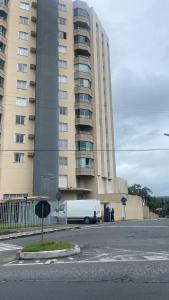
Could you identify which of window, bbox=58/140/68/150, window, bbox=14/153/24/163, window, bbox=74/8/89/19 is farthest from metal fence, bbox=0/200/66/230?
window, bbox=74/8/89/19

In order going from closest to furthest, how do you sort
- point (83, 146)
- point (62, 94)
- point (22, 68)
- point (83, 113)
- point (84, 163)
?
point (84, 163) < point (22, 68) < point (83, 146) < point (83, 113) < point (62, 94)

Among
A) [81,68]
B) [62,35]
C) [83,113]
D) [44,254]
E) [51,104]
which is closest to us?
[44,254]

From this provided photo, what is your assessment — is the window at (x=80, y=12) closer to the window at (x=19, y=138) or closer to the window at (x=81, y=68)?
the window at (x=81, y=68)

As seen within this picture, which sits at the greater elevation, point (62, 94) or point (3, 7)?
point (3, 7)

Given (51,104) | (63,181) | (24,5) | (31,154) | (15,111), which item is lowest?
(63,181)

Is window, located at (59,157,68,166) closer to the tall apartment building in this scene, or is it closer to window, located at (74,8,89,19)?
the tall apartment building

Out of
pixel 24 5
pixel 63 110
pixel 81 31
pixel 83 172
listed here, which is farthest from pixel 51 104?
pixel 24 5

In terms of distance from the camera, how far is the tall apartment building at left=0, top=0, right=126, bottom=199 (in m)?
61.0

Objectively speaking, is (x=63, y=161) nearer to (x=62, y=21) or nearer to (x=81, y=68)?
(x=81, y=68)

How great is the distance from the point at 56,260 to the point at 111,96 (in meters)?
66.0

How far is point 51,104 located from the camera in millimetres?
63281

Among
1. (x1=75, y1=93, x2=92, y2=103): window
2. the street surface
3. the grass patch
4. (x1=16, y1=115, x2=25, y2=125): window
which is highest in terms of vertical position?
(x1=75, y1=93, x2=92, y2=103): window

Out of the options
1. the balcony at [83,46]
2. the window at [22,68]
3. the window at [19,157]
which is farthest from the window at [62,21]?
the window at [19,157]

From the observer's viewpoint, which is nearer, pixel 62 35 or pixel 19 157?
pixel 19 157
